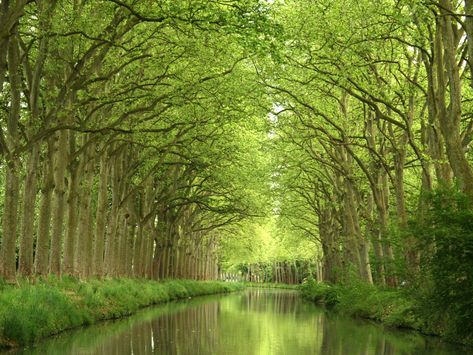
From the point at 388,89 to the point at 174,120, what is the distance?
8.86 m

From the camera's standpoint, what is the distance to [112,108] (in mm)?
24281

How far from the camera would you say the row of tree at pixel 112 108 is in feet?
52.4

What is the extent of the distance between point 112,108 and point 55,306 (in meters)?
10.2

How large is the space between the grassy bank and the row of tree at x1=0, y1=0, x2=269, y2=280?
1330 millimetres

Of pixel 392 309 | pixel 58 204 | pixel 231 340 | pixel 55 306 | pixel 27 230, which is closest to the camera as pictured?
pixel 231 340

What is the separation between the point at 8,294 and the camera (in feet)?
45.6

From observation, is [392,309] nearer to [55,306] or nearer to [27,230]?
[55,306]

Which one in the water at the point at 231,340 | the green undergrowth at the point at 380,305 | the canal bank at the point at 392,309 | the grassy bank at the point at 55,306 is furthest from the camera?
the green undergrowth at the point at 380,305

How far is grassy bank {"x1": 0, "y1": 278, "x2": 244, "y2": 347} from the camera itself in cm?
1302

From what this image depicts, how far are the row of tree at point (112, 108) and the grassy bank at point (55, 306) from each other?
1330 mm

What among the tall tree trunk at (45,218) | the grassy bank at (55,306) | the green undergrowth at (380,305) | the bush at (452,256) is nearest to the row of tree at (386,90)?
the bush at (452,256)

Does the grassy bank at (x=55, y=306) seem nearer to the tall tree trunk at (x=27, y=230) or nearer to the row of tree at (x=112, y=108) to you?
the tall tree trunk at (x=27, y=230)

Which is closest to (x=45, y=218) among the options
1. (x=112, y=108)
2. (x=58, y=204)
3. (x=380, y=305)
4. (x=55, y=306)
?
(x=58, y=204)

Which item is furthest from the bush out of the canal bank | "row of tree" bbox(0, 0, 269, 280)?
"row of tree" bbox(0, 0, 269, 280)
